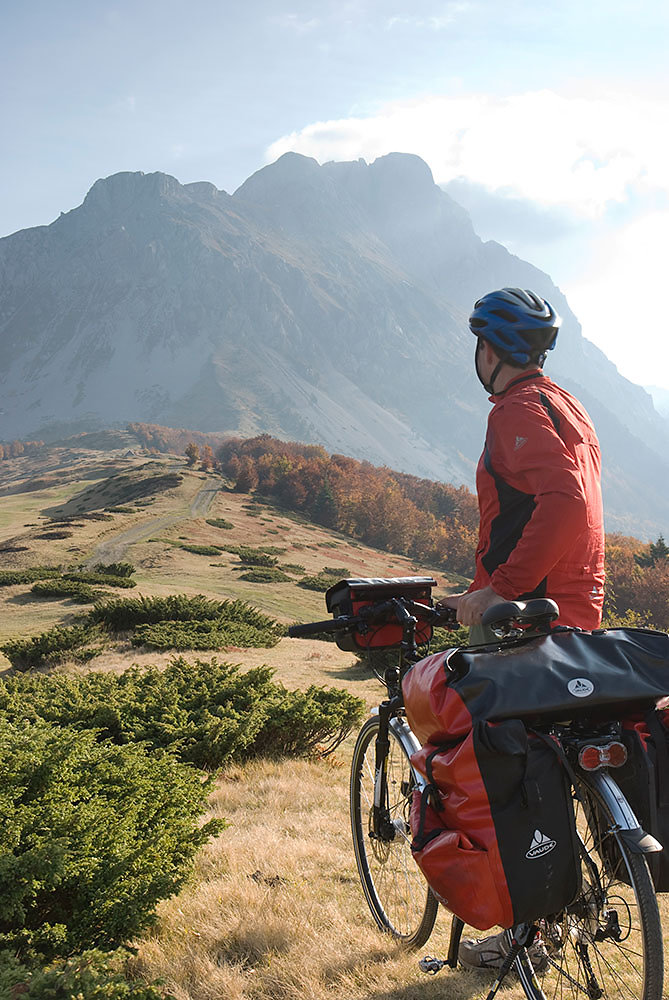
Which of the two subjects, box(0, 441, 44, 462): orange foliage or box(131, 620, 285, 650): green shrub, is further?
box(0, 441, 44, 462): orange foliage

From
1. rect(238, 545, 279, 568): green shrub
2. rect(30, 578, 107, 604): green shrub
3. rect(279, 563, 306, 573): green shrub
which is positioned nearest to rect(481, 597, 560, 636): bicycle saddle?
rect(30, 578, 107, 604): green shrub

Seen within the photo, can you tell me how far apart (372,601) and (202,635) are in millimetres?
13291

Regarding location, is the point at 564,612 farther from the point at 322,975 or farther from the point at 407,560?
the point at 407,560

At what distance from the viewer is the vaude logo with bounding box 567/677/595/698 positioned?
5.61 feet

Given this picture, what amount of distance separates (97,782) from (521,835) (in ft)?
8.19

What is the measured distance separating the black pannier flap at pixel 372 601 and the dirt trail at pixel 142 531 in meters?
31.9

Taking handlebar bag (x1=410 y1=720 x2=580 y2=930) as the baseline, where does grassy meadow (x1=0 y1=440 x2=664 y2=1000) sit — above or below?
below

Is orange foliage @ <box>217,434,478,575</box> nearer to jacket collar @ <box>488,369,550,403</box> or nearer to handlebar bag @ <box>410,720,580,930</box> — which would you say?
jacket collar @ <box>488,369,550,403</box>

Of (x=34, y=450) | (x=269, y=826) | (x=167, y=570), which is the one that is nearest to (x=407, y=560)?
(x=167, y=570)

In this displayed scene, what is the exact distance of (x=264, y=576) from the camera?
109ft

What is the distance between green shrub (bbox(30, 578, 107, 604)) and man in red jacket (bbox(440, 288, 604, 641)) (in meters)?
20.0

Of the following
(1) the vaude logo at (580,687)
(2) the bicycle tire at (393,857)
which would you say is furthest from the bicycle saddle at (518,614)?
(2) the bicycle tire at (393,857)

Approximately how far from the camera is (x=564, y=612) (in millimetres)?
2537

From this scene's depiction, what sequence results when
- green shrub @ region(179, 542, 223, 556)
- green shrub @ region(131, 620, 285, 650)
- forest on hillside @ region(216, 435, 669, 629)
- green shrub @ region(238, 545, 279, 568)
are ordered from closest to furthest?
green shrub @ region(131, 620, 285, 650) → green shrub @ region(179, 542, 223, 556) → green shrub @ region(238, 545, 279, 568) → forest on hillside @ region(216, 435, 669, 629)
